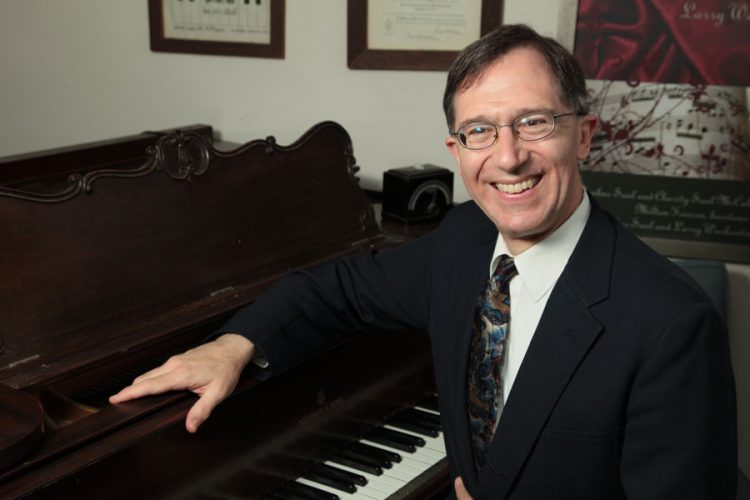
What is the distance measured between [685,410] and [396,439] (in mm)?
811

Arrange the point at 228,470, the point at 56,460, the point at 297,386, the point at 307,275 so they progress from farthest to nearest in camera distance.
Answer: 1. the point at 307,275
2. the point at 297,386
3. the point at 228,470
4. the point at 56,460

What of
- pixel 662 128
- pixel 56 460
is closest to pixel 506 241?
pixel 56 460

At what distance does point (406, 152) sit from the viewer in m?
3.07

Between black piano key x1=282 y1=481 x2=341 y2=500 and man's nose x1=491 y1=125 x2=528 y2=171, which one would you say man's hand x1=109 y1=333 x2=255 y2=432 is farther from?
man's nose x1=491 y1=125 x2=528 y2=171

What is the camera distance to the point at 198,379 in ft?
5.53

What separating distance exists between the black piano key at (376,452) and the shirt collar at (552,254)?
57 cm

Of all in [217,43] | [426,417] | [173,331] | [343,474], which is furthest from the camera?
[217,43]

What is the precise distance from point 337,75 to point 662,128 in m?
1.05

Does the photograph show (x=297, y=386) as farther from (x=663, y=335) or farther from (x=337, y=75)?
(x=337, y=75)

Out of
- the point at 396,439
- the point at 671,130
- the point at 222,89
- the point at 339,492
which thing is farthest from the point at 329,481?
the point at 222,89

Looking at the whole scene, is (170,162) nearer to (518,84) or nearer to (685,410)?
(518,84)

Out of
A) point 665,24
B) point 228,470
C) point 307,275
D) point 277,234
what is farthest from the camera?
point 665,24

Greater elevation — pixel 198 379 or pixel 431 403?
pixel 198 379

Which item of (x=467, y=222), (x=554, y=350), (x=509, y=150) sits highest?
(x=509, y=150)
